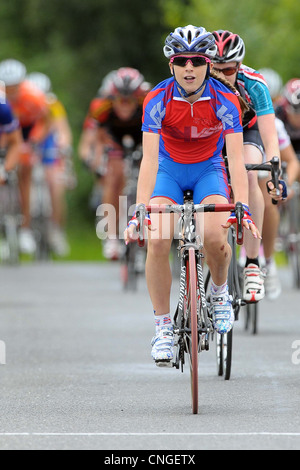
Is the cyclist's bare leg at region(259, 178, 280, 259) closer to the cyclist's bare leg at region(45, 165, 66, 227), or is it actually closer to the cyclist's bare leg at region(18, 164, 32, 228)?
the cyclist's bare leg at region(18, 164, 32, 228)

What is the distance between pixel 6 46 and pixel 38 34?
4.47 feet

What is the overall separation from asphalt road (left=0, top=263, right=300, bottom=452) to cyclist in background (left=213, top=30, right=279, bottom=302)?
59 cm

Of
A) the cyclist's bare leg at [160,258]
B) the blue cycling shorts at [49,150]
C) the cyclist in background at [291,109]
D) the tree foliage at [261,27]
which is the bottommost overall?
the cyclist's bare leg at [160,258]

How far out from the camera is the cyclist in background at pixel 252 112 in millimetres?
10109

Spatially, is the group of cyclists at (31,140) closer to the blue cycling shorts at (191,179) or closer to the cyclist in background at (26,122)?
the cyclist in background at (26,122)

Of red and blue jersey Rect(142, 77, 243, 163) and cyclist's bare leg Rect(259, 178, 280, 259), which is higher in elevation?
red and blue jersey Rect(142, 77, 243, 163)

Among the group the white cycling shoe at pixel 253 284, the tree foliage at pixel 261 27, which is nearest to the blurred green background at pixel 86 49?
the tree foliage at pixel 261 27

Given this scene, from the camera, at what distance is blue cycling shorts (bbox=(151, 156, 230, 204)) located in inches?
352

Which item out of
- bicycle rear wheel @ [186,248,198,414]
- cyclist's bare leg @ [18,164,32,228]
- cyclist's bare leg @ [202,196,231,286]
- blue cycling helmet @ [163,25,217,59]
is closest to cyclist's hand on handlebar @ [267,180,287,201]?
cyclist's bare leg @ [202,196,231,286]

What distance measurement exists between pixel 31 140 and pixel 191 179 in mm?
13126

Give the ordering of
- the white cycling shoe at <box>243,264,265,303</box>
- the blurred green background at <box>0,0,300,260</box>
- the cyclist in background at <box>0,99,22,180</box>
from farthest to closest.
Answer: the blurred green background at <box>0,0,300,260</box>, the cyclist in background at <box>0,99,22,180</box>, the white cycling shoe at <box>243,264,265,303</box>

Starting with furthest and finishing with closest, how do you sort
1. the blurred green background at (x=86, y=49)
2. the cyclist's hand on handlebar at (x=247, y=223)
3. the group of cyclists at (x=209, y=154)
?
the blurred green background at (x=86, y=49), the group of cyclists at (x=209, y=154), the cyclist's hand on handlebar at (x=247, y=223)

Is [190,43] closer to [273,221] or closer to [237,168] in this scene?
[237,168]
